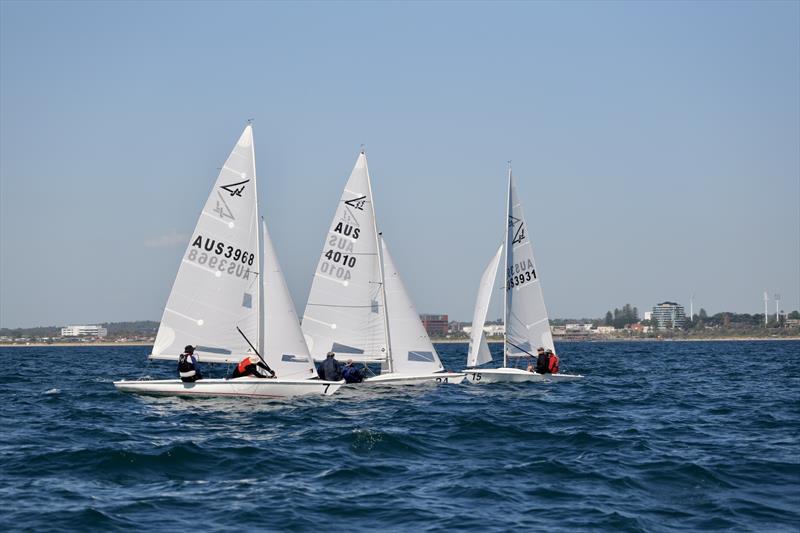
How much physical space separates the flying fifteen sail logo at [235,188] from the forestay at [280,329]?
49.7 inches

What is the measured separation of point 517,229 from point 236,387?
15.3 meters

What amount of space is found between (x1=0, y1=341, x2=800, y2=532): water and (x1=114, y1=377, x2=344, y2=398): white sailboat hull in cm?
35

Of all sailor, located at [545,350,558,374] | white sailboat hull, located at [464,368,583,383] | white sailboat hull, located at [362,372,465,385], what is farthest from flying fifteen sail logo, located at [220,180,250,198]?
sailor, located at [545,350,558,374]

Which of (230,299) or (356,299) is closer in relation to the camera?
(230,299)

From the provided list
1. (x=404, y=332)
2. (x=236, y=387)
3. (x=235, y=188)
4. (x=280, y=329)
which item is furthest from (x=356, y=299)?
(x=236, y=387)

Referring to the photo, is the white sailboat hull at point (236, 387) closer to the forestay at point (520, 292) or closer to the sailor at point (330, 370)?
the sailor at point (330, 370)

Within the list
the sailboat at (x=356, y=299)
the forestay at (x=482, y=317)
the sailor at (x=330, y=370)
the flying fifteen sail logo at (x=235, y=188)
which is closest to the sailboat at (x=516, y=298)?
the forestay at (x=482, y=317)

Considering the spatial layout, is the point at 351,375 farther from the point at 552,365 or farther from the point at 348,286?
the point at 552,365

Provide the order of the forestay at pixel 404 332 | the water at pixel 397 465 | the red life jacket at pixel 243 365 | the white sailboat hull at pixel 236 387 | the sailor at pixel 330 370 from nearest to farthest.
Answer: the water at pixel 397 465 < the white sailboat hull at pixel 236 387 < the red life jacket at pixel 243 365 < the sailor at pixel 330 370 < the forestay at pixel 404 332

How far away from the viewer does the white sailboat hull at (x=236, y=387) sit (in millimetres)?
27562

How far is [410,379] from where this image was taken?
33000mm

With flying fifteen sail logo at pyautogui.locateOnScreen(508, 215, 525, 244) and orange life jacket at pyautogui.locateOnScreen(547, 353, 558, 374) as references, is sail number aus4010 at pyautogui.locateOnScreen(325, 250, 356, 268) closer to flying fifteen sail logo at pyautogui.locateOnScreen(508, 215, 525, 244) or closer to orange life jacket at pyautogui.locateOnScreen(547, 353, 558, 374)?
flying fifteen sail logo at pyautogui.locateOnScreen(508, 215, 525, 244)

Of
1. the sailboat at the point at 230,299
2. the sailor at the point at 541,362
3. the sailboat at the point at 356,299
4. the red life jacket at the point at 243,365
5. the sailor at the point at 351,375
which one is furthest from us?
the sailor at the point at 541,362

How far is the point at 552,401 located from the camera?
1181 inches
